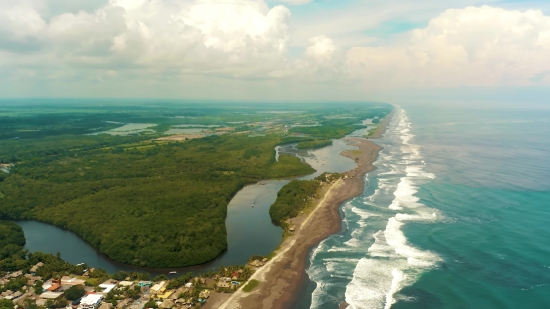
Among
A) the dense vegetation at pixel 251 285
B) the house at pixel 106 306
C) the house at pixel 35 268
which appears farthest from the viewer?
the house at pixel 35 268

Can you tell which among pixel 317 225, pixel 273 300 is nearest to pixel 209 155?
pixel 317 225

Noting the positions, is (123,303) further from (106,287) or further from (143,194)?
(143,194)

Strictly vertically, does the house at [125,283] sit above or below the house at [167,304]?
above

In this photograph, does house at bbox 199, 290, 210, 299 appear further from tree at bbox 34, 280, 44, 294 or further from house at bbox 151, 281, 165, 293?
tree at bbox 34, 280, 44, 294

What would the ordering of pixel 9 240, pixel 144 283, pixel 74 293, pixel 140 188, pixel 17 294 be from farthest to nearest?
pixel 140 188 < pixel 9 240 < pixel 144 283 < pixel 17 294 < pixel 74 293

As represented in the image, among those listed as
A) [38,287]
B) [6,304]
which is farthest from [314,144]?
[6,304]

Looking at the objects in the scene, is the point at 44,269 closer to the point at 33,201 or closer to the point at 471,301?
the point at 33,201

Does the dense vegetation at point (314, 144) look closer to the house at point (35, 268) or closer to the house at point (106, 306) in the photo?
the house at point (35, 268)

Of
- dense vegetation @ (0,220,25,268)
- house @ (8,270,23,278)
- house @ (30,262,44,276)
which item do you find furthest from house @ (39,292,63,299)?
dense vegetation @ (0,220,25,268)

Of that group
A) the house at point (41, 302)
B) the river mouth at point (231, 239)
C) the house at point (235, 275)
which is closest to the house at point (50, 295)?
the house at point (41, 302)
